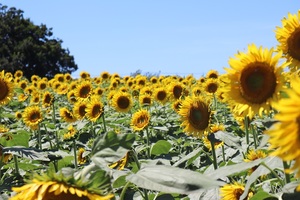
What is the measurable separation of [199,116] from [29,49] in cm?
3552

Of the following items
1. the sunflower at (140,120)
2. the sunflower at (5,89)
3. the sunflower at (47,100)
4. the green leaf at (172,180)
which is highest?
the sunflower at (5,89)

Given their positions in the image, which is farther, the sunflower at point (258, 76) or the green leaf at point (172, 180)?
the sunflower at point (258, 76)

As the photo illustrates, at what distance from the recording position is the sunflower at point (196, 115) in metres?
3.72

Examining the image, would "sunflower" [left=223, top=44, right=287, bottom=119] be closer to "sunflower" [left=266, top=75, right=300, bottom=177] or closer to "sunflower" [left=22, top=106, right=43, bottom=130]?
"sunflower" [left=266, top=75, right=300, bottom=177]

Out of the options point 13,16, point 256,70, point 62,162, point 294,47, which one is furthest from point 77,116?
point 13,16

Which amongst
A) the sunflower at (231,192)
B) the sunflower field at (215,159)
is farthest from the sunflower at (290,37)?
the sunflower at (231,192)

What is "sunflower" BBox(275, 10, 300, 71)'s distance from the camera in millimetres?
3154

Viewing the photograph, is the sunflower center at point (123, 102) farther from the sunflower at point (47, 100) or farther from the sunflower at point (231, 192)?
the sunflower at point (231, 192)

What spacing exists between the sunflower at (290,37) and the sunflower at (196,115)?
0.72 meters

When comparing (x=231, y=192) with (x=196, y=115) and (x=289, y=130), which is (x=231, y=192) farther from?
(x=289, y=130)

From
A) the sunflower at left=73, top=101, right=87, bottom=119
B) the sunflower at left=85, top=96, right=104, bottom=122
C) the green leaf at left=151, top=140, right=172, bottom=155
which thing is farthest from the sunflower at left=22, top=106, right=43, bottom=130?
the green leaf at left=151, top=140, right=172, bottom=155

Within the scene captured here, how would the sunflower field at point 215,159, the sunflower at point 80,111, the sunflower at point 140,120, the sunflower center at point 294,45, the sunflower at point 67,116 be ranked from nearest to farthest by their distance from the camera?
the sunflower field at point 215,159
the sunflower center at point 294,45
the sunflower at point 140,120
the sunflower at point 80,111
the sunflower at point 67,116

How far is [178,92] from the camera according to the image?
748cm

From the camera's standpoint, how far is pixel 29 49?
3819 centimetres
